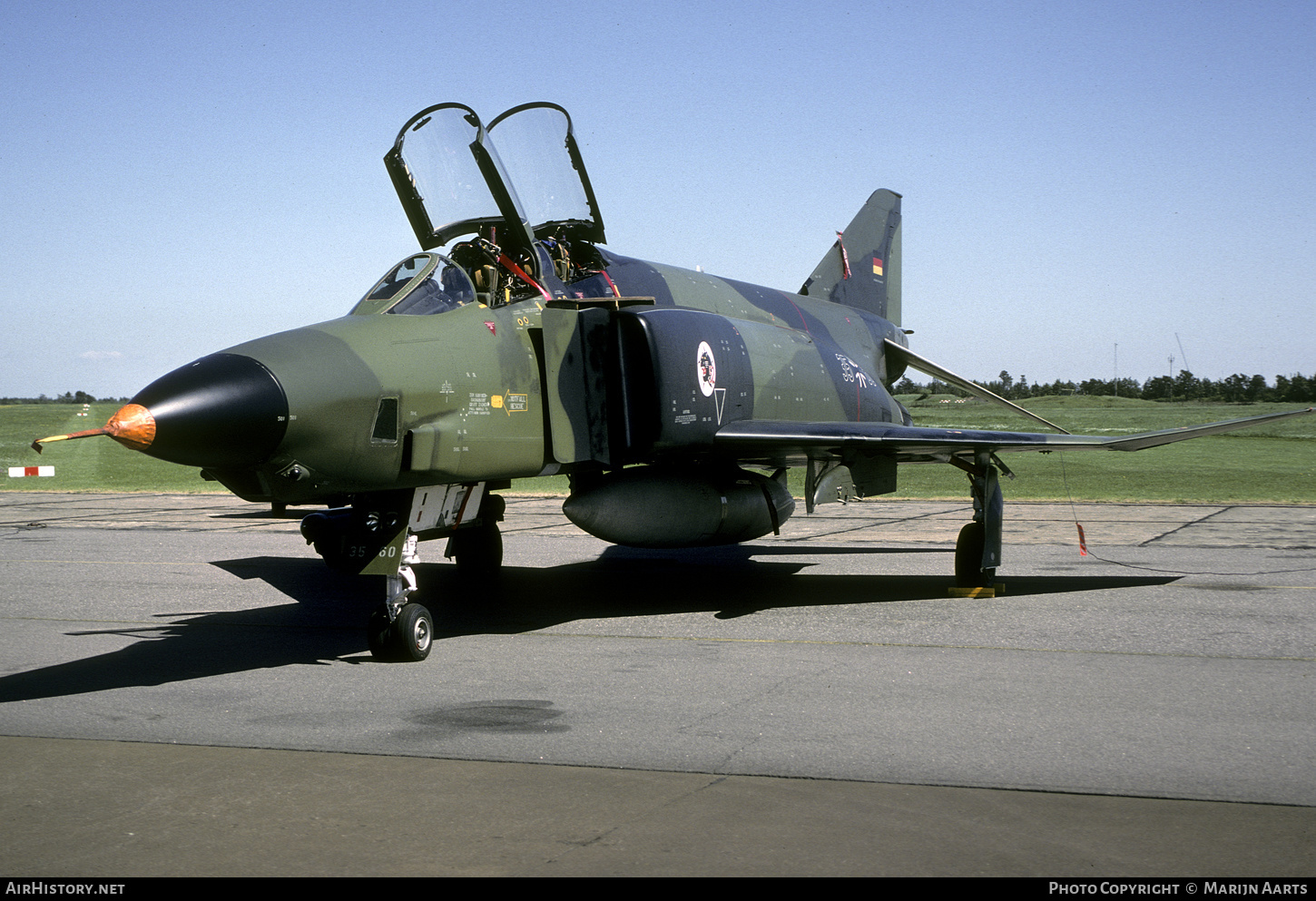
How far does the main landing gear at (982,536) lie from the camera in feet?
36.6

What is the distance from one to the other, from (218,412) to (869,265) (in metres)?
11.8

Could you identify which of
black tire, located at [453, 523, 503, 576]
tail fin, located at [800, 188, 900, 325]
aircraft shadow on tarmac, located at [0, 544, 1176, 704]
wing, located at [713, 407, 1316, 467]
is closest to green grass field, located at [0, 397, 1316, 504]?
black tire, located at [453, 523, 503, 576]

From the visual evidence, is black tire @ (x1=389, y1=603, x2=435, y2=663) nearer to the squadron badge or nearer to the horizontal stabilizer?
the squadron badge

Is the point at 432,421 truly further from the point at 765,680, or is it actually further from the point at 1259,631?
the point at 1259,631

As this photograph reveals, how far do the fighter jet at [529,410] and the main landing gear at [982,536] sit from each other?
3cm

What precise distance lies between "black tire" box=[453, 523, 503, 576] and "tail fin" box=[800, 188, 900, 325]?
5.66m

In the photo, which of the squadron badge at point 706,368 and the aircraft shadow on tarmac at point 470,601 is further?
the squadron badge at point 706,368

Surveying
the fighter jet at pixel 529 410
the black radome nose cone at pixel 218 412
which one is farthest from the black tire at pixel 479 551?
the black radome nose cone at pixel 218 412

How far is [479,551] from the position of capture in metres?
13.1

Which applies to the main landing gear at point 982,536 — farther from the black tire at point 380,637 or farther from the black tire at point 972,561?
the black tire at point 380,637

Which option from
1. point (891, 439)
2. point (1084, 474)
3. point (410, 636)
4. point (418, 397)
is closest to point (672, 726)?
point (410, 636)

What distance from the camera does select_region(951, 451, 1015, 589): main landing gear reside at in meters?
11.1

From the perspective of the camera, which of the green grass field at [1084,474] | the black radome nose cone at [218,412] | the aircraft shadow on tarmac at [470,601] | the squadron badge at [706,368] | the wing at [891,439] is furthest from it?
the green grass field at [1084,474]

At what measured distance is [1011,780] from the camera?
5055 millimetres
